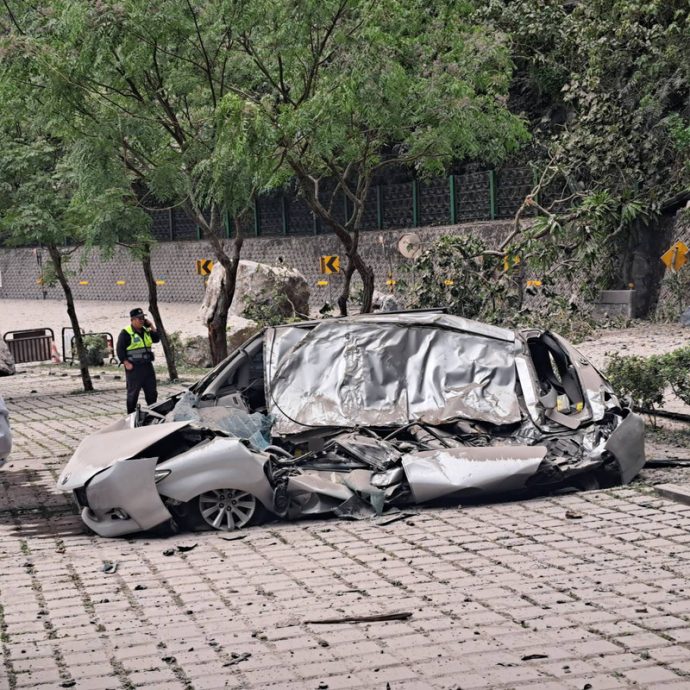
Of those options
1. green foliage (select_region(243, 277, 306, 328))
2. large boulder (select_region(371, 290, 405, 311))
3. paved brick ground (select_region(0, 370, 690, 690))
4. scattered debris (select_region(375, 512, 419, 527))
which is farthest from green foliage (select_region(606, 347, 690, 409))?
green foliage (select_region(243, 277, 306, 328))

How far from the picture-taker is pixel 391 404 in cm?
1070

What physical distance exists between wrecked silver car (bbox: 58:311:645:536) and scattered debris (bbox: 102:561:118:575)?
65 centimetres

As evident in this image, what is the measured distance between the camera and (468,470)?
9.86m

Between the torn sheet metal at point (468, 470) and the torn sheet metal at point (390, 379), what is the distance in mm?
584

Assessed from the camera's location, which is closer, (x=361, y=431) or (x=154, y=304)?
(x=361, y=431)

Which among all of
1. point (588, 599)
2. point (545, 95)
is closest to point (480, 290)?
point (588, 599)

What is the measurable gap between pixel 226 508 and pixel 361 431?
148 cm

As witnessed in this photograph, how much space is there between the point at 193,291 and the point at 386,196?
9.30 m

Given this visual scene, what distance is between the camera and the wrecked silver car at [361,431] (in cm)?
948

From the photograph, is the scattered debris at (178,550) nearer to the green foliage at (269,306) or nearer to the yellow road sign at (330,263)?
the green foliage at (269,306)

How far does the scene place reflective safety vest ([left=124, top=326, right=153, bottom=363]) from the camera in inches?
633

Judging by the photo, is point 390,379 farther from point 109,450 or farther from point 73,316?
point 73,316

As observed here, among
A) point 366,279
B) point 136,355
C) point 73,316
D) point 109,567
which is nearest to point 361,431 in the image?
point 109,567

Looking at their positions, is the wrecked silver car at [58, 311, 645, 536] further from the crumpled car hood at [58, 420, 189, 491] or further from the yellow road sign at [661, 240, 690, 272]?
the yellow road sign at [661, 240, 690, 272]
